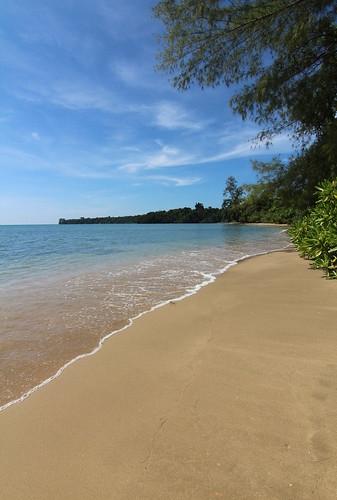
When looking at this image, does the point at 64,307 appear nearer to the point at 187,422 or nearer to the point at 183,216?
the point at 187,422

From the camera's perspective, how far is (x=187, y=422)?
265 centimetres

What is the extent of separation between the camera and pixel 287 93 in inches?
445

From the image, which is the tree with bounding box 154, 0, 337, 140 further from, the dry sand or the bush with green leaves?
the dry sand

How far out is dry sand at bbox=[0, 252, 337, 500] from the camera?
2.05 meters

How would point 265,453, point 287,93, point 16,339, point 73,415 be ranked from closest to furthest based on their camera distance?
1. point 265,453
2. point 73,415
3. point 16,339
4. point 287,93

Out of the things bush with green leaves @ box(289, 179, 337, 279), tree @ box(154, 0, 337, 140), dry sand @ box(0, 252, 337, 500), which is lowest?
dry sand @ box(0, 252, 337, 500)

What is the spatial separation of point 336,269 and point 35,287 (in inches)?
309

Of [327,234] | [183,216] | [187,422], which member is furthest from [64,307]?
[183,216]

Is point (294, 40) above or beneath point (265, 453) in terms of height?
above

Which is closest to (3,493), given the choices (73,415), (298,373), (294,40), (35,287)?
(73,415)

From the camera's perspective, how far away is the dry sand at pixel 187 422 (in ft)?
6.72

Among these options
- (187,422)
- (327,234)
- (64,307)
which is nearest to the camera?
(187,422)

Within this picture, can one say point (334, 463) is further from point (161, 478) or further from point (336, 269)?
point (336, 269)

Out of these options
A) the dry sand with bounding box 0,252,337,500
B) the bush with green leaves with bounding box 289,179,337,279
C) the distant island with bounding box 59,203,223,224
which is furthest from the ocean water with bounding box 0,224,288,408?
the distant island with bounding box 59,203,223,224
